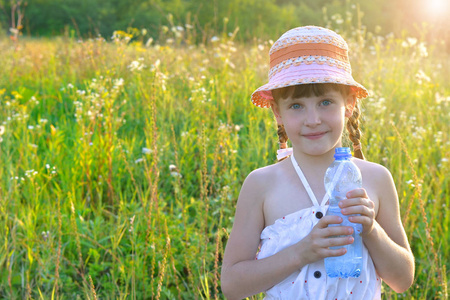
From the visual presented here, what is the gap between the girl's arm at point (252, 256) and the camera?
1.64m

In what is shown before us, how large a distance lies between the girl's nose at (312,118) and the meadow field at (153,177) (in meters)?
0.62

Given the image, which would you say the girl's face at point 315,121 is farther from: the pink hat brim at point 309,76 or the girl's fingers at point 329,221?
the girl's fingers at point 329,221

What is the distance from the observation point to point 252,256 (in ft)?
5.96

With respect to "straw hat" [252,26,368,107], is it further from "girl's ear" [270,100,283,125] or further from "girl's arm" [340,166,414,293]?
"girl's arm" [340,166,414,293]

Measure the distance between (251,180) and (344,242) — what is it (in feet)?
1.49

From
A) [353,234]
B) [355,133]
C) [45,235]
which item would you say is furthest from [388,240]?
[45,235]

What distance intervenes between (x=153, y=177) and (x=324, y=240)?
2225 mm

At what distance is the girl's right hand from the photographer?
149 centimetres

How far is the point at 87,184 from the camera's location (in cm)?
364

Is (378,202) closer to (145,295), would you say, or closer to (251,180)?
(251,180)

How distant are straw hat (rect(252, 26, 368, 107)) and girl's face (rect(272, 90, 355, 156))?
8 centimetres

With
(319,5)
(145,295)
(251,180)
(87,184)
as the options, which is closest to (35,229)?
(87,184)

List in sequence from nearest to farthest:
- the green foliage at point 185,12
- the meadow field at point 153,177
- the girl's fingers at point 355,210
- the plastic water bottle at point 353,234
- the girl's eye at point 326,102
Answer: the girl's fingers at point 355,210 → the plastic water bottle at point 353,234 → the girl's eye at point 326,102 → the meadow field at point 153,177 → the green foliage at point 185,12

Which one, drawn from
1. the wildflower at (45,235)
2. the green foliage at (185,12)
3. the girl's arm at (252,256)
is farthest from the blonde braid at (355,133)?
the green foliage at (185,12)
